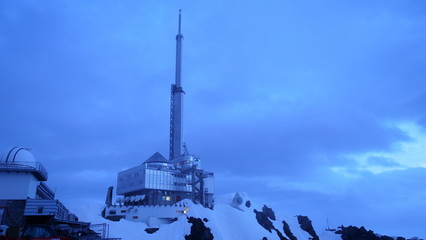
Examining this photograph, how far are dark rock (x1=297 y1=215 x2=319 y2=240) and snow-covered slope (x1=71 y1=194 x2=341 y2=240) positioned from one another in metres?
0.73

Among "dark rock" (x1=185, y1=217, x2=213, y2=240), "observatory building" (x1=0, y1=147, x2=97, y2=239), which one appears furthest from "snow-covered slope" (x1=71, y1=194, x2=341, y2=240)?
"observatory building" (x1=0, y1=147, x2=97, y2=239)

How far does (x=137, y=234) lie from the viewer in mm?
60906

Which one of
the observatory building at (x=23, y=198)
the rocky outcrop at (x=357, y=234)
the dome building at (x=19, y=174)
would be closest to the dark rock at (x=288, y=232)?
A: the rocky outcrop at (x=357, y=234)

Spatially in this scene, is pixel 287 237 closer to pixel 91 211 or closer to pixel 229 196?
pixel 229 196

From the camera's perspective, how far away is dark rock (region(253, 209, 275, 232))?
83.5 metres

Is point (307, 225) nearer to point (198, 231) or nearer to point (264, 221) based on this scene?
point (264, 221)

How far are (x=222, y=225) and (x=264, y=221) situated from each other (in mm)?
17385

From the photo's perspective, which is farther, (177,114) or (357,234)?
(177,114)

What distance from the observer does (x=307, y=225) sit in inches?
3723

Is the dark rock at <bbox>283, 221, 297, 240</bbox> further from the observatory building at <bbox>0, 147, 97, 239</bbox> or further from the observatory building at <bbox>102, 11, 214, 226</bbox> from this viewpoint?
the observatory building at <bbox>0, 147, 97, 239</bbox>

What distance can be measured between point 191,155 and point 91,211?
37.8m

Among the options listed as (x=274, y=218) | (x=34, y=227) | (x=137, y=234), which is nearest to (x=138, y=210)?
(x=137, y=234)

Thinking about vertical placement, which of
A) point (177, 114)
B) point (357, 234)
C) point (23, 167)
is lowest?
point (357, 234)

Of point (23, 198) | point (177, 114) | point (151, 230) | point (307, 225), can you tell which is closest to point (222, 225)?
point (151, 230)
